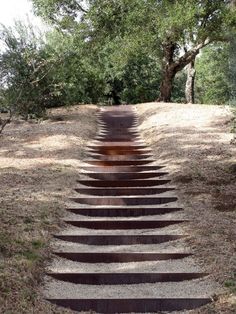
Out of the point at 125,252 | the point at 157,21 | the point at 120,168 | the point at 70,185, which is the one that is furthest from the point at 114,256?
the point at 157,21

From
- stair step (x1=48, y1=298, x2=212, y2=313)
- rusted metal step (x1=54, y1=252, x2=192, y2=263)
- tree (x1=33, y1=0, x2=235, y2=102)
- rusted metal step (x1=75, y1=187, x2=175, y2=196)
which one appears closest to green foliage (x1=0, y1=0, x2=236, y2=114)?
tree (x1=33, y1=0, x2=235, y2=102)

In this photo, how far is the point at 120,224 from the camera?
777 cm

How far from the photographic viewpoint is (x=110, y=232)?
7.57 metres

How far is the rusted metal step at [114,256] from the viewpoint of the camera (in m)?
6.59

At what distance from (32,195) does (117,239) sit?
7.11 ft

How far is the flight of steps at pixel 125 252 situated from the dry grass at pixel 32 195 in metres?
0.26

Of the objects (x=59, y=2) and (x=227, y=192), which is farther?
(x=59, y=2)

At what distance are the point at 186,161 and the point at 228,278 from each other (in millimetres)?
5671

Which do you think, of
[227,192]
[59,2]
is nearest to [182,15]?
[59,2]

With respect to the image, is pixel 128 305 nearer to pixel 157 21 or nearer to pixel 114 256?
pixel 114 256

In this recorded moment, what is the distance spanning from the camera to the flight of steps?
5547 millimetres

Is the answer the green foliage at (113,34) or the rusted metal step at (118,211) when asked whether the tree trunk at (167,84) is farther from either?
the rusted metal step at (118,211)

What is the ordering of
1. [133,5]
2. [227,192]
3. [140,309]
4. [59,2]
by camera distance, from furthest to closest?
[59,2] → [133,5] → [227,192] → [140,309]

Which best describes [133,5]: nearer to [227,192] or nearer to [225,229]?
[227,192]
